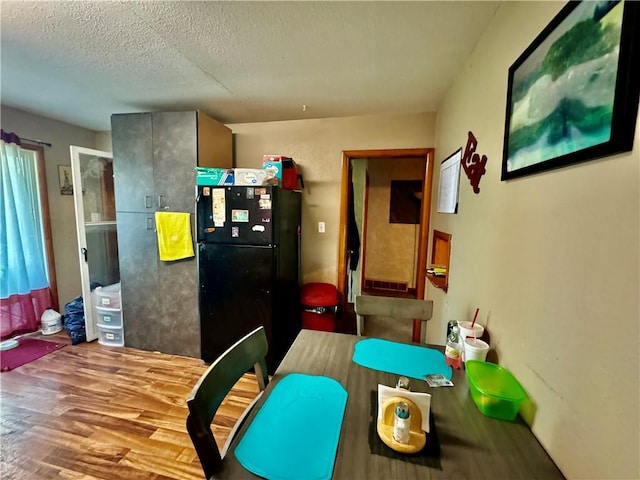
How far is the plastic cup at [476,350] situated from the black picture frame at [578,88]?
680 millimetres

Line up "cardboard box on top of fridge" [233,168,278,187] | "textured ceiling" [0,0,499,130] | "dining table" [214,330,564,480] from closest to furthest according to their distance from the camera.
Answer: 1. "dining table" [214,330,564,480]
2. "textured ceiling" [0,0,499,130]
3. "cardboard box on top of fridge" [233,168,278,187]

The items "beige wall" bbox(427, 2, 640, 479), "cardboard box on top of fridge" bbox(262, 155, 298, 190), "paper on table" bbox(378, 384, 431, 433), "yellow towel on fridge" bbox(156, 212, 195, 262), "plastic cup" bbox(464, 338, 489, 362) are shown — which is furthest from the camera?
"yellow towel on fridge" bbox(156, 212, 195, 262)

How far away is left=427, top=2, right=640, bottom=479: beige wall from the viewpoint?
545 mm

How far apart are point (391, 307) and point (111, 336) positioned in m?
2.85

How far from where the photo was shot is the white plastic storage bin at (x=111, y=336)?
107 inches

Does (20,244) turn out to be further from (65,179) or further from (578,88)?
(578,88)

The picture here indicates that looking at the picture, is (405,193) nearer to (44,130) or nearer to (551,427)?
(551,427)

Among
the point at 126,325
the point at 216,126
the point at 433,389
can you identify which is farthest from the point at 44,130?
the point at 433,389

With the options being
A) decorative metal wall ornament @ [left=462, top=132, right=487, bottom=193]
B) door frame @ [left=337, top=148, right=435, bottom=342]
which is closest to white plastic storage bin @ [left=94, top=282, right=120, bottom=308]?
door frame @ [left=337, top=148, right=435, bottom=342]

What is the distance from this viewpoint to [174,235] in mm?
2434

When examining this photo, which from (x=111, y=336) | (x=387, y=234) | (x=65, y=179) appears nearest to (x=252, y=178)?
(x=111, y=336)

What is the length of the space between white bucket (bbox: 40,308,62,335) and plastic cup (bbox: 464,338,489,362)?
3.97 m

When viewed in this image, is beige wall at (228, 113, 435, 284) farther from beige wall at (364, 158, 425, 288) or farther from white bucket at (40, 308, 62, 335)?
white bucket at (40, 308, 62, 335)

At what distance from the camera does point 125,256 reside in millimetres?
2586
